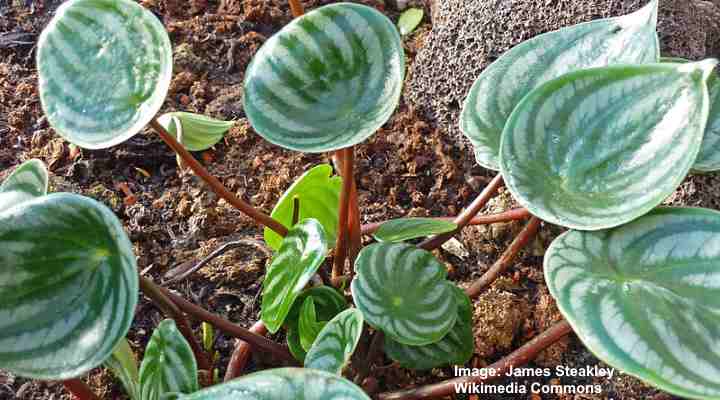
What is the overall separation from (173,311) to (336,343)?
0.89 ft

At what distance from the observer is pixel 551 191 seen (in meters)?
0.80

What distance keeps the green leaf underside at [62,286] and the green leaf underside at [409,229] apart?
1.18 ft

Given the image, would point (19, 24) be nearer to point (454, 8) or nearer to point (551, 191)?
point (454, 8)

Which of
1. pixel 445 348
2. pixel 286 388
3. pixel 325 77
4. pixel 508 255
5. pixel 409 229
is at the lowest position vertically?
pixel 445 348

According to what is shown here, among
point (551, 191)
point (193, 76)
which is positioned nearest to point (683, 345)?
point (551, 191)

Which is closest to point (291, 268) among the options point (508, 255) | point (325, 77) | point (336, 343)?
point (336, 343)

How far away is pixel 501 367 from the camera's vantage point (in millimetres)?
967

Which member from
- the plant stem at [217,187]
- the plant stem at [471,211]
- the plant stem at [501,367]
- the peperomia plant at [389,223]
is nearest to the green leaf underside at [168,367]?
the peperomia plant at [389,223]

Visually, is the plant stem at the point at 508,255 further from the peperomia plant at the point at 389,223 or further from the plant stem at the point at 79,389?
the plant stem at the point at 79,389

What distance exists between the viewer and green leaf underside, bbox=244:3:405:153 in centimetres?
80

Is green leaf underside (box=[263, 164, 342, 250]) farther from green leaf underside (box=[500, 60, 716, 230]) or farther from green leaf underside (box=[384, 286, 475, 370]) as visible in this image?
green leaf underside (box=[500, 60, 716, 230])

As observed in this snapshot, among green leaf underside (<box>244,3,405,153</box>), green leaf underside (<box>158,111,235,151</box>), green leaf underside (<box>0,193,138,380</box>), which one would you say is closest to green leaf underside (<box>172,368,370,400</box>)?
green leaf underside (<box>0,193,138,380</box>)

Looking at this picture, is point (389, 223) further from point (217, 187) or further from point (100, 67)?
point (100, 67)

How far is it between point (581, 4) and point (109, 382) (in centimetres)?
111
